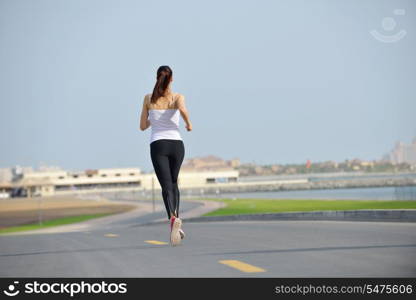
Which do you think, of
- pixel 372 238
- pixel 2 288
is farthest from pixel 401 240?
pixel 2 288

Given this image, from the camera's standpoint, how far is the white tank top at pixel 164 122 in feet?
27.6

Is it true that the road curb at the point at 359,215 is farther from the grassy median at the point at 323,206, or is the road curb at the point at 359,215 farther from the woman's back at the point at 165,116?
the woman's back at the point at 165,116

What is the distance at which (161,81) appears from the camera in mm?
8359

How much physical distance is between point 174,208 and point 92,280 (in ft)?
8.98

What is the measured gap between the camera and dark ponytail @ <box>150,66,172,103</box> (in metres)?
8.30

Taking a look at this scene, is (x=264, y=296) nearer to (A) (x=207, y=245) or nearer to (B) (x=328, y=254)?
(B) (x=328, y=254)

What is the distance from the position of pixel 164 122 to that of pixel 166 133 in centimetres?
15

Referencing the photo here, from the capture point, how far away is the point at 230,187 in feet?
650

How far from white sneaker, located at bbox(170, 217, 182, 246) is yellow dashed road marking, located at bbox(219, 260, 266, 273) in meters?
1.45

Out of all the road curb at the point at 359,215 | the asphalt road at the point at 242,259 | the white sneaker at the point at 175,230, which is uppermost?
the white sneaker at the point at 175,230

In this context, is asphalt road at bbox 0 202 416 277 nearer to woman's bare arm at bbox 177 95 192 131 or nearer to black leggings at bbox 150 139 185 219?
black leggings at bbox 150 139 185 219

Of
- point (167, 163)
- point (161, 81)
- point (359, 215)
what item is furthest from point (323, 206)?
point (161, 81)

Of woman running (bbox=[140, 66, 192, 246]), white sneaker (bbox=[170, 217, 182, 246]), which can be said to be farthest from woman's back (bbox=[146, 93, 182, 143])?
white sneaker (bbox=[170, 217, 182, 246])

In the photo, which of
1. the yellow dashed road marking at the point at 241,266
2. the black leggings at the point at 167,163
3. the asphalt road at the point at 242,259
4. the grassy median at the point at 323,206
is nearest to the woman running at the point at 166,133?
the black leggings at the point at 167,163
